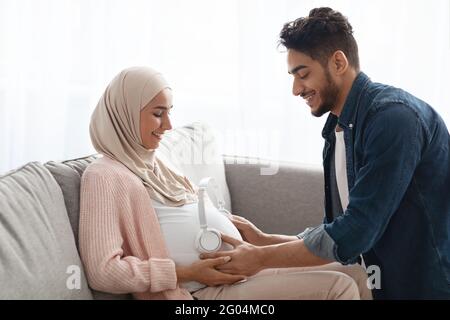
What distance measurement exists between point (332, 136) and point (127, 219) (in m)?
0.68

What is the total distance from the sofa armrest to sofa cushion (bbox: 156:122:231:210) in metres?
0.07

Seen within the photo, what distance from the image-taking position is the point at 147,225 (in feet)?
4.89

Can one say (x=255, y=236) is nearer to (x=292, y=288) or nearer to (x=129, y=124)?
(x=292, y=288)

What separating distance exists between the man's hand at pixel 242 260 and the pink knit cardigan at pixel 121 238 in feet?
0.38

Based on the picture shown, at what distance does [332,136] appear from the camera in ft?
5.83

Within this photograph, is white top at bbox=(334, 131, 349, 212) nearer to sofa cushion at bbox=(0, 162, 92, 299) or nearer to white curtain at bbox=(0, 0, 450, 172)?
sofa cushion at bbox=(0, 162, 92, 299)

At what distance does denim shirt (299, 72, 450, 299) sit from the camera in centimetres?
140

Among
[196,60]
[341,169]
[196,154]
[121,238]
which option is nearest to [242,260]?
[121,238]

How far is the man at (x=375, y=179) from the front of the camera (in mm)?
1402

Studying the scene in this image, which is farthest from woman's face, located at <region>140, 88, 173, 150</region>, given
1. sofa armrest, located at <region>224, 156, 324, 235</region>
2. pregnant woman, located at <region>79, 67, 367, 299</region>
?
sofa armrest, located at <region>224, 156, 324, 235</region>

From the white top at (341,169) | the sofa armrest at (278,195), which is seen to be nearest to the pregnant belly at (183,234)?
the white top at (341,169)

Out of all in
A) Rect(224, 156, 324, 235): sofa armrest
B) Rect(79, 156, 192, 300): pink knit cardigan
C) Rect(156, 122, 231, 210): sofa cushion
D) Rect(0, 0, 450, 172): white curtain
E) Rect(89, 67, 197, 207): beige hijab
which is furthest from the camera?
Rect(0, 0, 450, 172): white curtain
